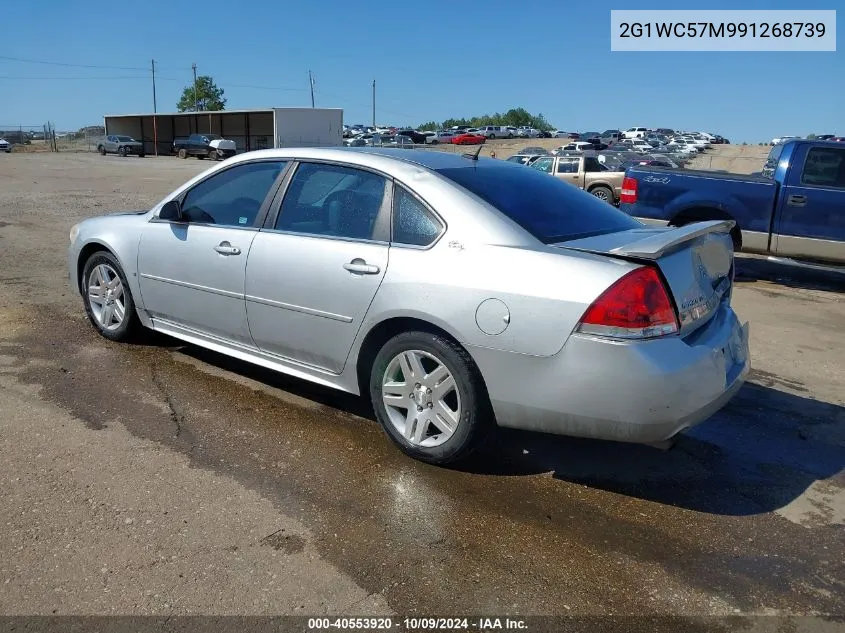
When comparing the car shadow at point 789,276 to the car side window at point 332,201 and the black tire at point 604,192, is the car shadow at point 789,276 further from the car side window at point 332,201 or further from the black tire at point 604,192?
the black tire at point 604,192

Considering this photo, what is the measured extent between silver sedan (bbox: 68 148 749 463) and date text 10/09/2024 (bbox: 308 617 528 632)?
967mm

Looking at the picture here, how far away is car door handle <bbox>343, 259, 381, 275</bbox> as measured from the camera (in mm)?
3590

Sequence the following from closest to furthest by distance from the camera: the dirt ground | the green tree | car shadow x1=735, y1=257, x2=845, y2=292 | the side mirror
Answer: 1. the dirt ground
2. the side mirror
3. car shadow x1=735, y1=257, x2=845, y2=292
4. the green tree

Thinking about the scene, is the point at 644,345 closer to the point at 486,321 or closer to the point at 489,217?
the point at 486,321

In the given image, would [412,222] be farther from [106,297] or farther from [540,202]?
[106,297]

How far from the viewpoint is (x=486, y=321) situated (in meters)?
3.21

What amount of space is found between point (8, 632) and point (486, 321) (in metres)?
2.09

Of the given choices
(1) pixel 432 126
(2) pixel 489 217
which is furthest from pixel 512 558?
(1) pixel 432 126

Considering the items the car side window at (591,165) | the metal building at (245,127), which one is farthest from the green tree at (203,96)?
the car side window at (591,165)


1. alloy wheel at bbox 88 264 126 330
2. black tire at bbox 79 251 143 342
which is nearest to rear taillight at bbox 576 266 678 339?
black tire at bbox 79 251 143 342

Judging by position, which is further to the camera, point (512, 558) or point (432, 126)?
point (432, 126)

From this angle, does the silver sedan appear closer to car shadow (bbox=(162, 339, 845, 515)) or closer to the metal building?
car shadow (bbox=(162, 339, 845, 515))

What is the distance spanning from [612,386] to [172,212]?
10.1 feet

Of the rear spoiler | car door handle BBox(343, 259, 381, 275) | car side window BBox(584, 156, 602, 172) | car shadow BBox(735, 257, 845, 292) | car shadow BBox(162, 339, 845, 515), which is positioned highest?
car side window BBox(584, 156, 602, 172)
